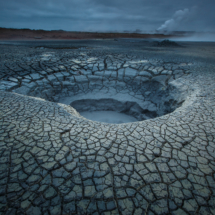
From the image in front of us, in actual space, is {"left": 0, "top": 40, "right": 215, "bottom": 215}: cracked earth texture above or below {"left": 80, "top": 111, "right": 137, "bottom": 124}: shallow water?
above

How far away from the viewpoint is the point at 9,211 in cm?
94

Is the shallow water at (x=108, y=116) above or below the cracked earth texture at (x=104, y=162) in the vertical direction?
below

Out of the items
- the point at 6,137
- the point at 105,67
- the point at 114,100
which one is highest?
the point at 105,67

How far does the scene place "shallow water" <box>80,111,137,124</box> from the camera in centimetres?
430

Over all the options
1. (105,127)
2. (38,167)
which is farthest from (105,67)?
(38,167)

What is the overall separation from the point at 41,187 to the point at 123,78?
3960 mm

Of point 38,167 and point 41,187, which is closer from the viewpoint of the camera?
point 41,187

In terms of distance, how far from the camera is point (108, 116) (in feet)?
14.6

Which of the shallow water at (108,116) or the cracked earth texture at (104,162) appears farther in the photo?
the shallow water at (108,116)

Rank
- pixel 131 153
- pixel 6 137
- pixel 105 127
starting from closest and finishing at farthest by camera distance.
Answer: pixel 131 153 → pixel 6 137 → pixel 105 127

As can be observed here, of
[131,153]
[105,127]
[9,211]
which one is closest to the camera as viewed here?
[9,211]

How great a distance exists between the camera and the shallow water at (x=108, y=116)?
14.1ft

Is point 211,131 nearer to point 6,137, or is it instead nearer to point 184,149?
point 184,149

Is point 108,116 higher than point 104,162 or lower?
lower
